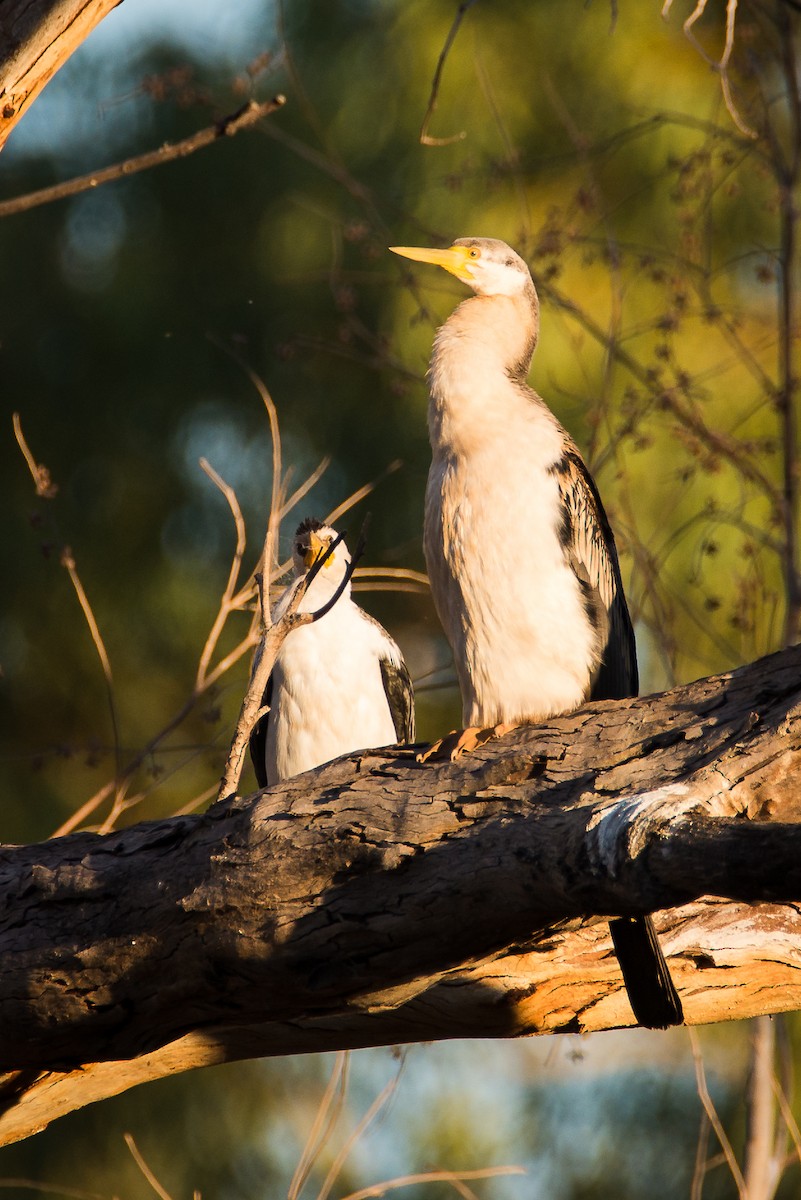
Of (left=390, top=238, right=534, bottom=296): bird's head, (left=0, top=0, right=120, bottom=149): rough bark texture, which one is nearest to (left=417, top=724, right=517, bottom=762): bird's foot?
(left=390, top=238, right=534, bottom=296): bird's head

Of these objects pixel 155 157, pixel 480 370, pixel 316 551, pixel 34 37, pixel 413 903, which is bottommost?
pixel 413 903

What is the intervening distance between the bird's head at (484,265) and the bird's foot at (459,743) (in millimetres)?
1287

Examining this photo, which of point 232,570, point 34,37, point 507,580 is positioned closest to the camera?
point 34,37

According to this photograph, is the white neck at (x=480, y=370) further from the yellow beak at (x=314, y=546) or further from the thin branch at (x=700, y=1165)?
the thin branch at (x=700, y=1165)

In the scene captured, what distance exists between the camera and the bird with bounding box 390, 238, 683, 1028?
3350mm

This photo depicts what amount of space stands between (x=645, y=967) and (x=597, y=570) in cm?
133

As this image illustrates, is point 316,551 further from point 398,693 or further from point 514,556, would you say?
point 514,556

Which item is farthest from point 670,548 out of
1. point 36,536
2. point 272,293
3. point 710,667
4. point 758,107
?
point 36,536

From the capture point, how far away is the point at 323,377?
23.8 ft

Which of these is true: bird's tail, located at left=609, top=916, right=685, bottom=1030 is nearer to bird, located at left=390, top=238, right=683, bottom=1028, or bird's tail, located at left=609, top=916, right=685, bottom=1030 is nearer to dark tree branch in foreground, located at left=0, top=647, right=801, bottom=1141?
dark tree branch in foreground, located at left=0, top=647, right=801, bottom=1141

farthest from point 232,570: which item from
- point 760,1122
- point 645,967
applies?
point 760,1122

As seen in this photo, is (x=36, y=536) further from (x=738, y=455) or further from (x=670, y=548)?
(x=738, y=455)

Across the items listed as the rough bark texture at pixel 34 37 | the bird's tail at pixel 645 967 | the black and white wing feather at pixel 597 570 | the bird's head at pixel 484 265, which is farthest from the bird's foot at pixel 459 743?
the rough bark texture at pixel 34 37

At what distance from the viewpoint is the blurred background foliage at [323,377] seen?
20.7 ft
